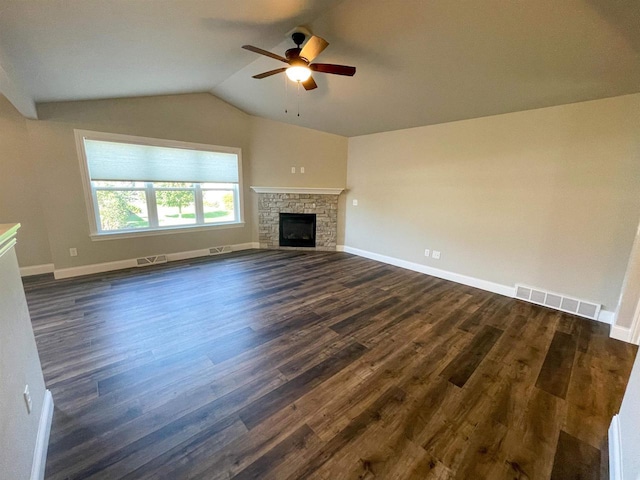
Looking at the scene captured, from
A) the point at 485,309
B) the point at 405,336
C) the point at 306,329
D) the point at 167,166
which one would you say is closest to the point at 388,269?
the point at 485,309

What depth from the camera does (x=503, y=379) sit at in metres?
2.02

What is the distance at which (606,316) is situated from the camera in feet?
9.54

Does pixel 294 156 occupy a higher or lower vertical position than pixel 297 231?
higher

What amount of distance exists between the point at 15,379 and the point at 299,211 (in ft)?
15.8

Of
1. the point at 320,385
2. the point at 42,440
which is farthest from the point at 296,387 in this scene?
the point at 42,440

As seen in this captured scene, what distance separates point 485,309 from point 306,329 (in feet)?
7.34

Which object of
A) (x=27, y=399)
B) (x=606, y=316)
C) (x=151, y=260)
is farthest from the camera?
(x=151, y=260)

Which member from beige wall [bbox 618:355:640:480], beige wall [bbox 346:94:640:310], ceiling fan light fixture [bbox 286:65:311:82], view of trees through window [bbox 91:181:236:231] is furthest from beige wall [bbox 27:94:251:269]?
beige wall [bbox 618:355:640:480]

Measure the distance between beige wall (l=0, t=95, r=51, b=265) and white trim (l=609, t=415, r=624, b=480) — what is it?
6.30 m

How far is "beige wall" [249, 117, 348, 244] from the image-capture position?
17.8 ft

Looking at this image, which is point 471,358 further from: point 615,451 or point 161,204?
point 161,204

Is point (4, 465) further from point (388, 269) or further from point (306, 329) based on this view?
point (388, 269)

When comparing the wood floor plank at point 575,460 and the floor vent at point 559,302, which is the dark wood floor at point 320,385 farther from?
the floor vent at point 559,302

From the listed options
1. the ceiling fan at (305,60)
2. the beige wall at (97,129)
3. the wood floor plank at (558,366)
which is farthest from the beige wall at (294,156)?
the wood floor plank at (558,366)
